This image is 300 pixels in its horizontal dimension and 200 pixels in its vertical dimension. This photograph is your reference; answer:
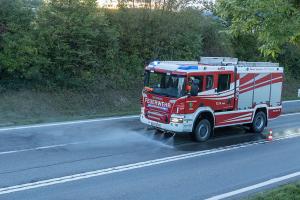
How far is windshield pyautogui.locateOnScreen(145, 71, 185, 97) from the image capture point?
16891mm

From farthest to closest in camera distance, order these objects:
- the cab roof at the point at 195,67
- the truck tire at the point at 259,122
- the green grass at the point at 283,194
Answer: the truck tire at the point at 259,122 < the cab roof at the point at 195,67 < the green grass at the point at 283,194

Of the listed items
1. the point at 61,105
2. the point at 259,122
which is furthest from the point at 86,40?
the point at 259,122

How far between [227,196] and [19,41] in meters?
13.6

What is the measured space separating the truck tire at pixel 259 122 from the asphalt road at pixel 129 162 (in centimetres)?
51

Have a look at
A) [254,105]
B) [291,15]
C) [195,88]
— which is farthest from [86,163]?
[254,105]

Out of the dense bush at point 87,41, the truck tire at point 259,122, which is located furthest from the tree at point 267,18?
the truck tire at point 259,122

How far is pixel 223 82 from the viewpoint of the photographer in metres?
18.2

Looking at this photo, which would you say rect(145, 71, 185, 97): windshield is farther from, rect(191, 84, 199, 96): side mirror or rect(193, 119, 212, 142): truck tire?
rect(193, 119, 212, 142): truck tire

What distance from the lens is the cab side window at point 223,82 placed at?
59.1ft

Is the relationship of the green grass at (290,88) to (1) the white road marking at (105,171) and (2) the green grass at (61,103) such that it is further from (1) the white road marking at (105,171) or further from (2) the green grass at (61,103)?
(1) the white road marking at (105,171)

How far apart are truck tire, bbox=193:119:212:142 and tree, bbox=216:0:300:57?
7.19 meters

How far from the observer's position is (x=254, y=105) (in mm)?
19922

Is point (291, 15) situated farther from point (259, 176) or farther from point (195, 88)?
point (195, 88)

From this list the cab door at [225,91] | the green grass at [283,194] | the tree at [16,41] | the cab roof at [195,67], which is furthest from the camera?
the tree at [16,41]
